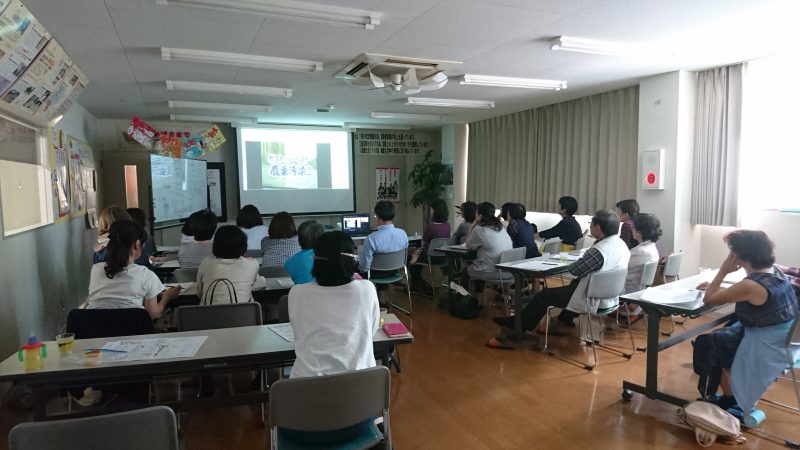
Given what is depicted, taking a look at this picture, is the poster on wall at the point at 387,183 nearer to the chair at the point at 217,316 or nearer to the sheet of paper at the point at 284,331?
the chair at the point at 217,316

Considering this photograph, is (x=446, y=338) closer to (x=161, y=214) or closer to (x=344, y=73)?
(x=344, y=73)

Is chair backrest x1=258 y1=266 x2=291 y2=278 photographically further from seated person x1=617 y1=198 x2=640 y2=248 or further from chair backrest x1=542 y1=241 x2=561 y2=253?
seated person x1=617 y1=198 x2=640 y2=248

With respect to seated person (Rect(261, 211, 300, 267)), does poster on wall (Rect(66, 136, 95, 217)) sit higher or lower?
higher

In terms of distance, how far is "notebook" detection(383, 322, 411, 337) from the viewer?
238 centimetres

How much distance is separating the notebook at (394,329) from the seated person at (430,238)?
380cm

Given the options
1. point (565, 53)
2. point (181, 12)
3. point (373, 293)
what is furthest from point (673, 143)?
point (181, 12)

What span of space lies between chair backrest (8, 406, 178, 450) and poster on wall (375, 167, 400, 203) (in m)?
8.52

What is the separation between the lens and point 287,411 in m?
1.71

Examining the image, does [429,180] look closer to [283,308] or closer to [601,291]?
[601,291]

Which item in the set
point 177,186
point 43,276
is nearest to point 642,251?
point 43,276

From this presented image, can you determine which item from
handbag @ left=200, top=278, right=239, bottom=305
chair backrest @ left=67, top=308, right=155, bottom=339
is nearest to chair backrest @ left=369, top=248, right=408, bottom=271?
handbag @ left=200, top=278, right=239, bottom=305

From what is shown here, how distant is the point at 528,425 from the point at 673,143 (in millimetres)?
3851

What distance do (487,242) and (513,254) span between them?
30cm

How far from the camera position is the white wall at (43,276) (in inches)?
134
